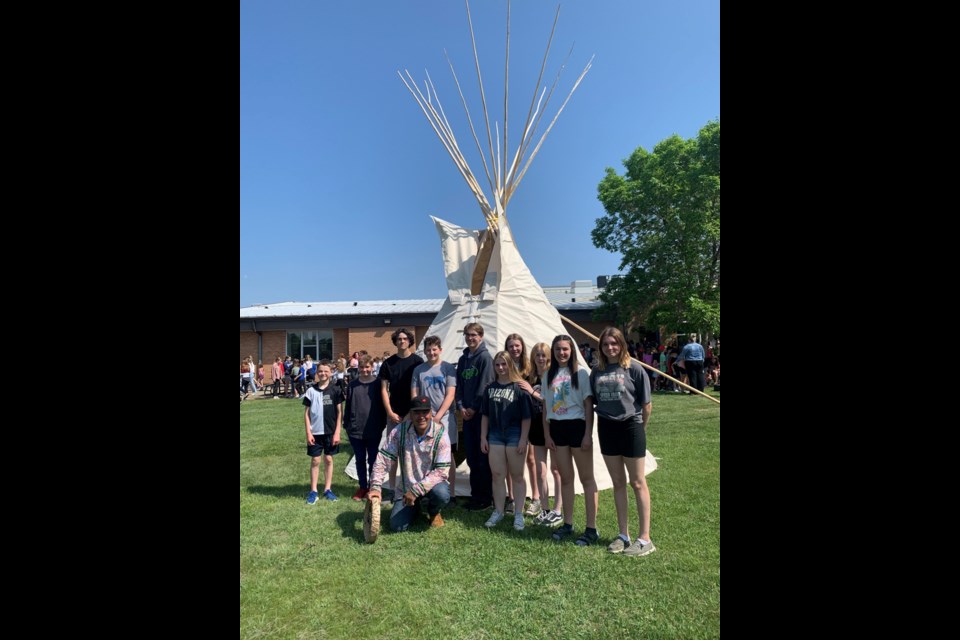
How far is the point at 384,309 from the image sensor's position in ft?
75.7

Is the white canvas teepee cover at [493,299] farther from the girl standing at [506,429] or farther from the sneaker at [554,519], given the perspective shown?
the sneaker at [554,519]

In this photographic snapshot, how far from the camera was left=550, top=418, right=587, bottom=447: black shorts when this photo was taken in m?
3.96

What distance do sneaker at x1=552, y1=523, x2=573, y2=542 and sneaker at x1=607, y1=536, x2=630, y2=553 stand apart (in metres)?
0.38

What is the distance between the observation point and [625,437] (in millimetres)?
3639

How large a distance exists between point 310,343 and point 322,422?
17.0 m

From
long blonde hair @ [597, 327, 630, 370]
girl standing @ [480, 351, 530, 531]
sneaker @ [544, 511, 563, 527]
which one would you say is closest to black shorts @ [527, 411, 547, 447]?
girl standing @ [480, 351, 530, 531]

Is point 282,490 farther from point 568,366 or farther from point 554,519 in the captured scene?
point 568,366

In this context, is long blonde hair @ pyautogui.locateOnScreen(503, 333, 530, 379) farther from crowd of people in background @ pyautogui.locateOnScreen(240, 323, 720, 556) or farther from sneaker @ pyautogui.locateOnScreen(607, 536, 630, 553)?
sneaker @ pyautogui.locateOnScreen(607, 536, 630, 553)

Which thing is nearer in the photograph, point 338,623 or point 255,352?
point 338,623

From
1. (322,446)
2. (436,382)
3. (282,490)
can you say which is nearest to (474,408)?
(436,382)
